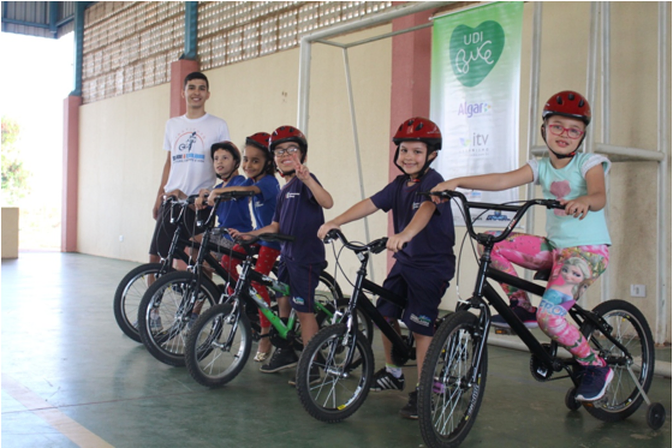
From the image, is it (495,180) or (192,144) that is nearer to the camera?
(495,180)

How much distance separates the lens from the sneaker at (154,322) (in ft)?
12.7

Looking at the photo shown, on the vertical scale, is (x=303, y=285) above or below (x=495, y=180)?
below

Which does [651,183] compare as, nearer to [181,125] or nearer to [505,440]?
[505,440]

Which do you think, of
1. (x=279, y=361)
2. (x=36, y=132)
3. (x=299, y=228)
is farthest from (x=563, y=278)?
(x=36, y=132)

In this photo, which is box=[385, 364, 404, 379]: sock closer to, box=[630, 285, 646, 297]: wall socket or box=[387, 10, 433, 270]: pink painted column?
box=[630, 285, 646, 297]: wall socket

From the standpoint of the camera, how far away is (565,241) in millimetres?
2922

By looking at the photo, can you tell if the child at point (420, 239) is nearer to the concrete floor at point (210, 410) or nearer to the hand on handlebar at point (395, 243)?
the hand on handlebar at point (395, 243)

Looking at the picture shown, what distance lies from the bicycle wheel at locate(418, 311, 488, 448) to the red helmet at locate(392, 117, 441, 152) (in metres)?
0.87

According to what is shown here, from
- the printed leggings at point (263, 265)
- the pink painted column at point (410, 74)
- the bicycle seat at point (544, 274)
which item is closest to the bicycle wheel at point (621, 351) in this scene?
the bicycle seat at point (544, 274)

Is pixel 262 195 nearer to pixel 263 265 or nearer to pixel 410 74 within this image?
pixel 263 265

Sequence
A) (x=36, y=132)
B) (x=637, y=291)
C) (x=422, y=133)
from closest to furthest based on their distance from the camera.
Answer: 1. (x=422, y=133)
2. (x=637, y=291)
3. (x=36, y=132)

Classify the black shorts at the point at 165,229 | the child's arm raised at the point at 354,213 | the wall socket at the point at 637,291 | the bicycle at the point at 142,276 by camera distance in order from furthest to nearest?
the wall socket at the point at 637,291 < the black shorts at the point at 165,229 < the bicycle at the point at 142,276 < the child's arm raised at the point at 354,213

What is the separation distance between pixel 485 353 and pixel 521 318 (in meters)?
0.40

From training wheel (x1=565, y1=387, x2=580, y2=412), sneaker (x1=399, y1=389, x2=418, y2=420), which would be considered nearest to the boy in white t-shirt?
sneaker (x1=399, y1=389, x2=418, y2=420)
